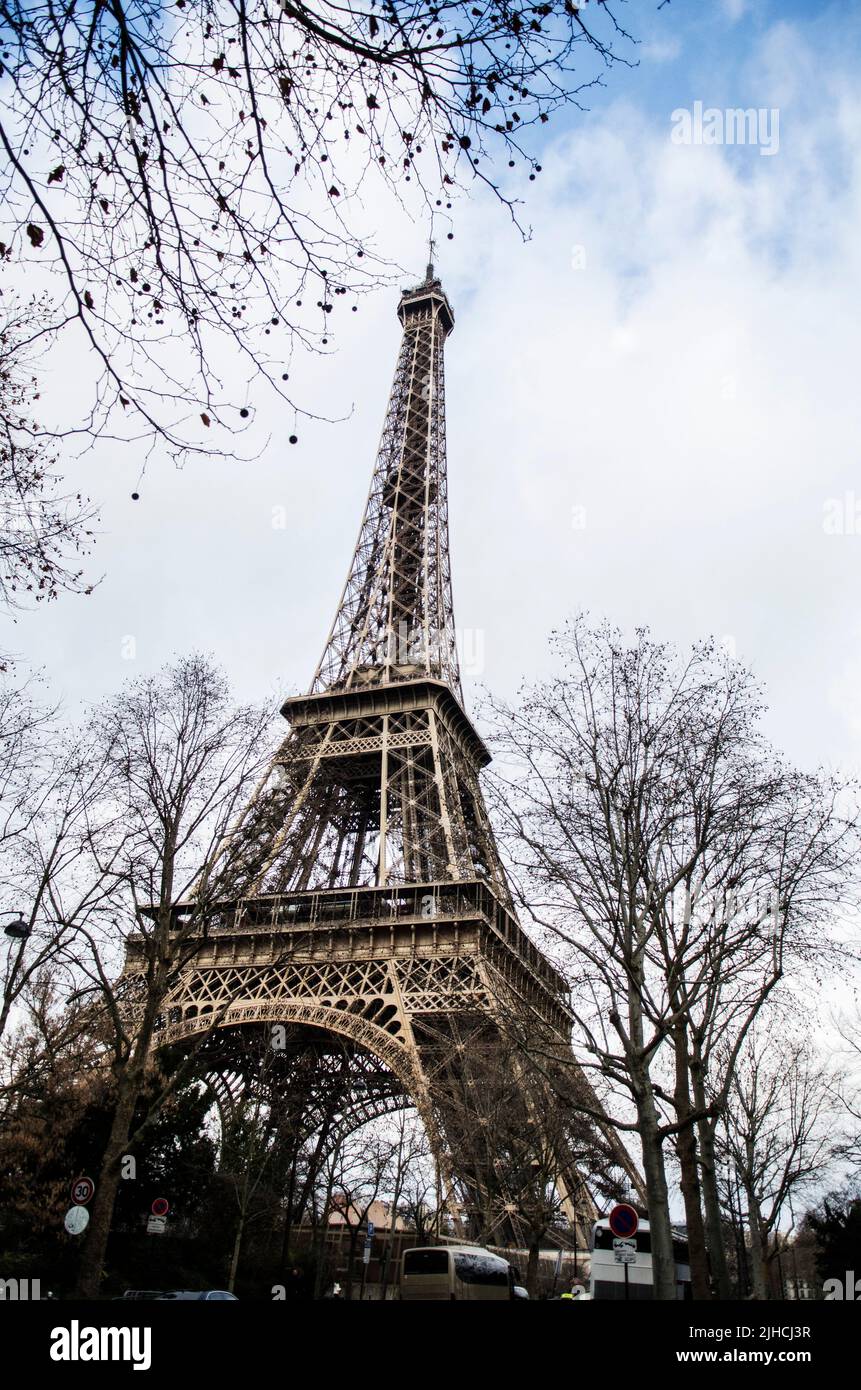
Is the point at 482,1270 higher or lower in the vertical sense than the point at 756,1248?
higher

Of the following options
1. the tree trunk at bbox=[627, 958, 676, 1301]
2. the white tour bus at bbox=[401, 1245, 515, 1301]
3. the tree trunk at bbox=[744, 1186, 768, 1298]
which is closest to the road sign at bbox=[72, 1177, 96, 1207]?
the tree trunk at bbox=[627, 958, 676, 1301]

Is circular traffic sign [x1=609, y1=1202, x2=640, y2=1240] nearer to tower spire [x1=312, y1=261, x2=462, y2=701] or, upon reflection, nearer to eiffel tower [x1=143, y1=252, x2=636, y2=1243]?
eiffel tower [x1=143, y1=252, x2=636, y2=1243]

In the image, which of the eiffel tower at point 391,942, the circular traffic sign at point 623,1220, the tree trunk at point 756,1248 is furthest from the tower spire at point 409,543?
the circular traffic sign at point 623,1220

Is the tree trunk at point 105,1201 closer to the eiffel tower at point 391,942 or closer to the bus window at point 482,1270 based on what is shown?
the eiffel tower at point 391,942

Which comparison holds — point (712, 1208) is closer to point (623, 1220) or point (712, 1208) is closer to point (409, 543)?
point (623, 1220)

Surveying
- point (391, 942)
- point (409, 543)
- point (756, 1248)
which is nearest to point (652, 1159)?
point (391, 942)
